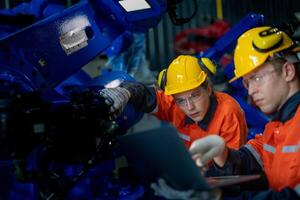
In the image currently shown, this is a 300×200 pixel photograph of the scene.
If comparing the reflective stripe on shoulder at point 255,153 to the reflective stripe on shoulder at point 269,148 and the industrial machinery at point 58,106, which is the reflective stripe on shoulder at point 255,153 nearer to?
the reflective stripe on shoulder at point 269,148

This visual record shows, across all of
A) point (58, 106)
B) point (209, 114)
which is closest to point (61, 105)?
point (58, 106)

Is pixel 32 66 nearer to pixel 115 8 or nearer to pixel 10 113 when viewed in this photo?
pixel 10 113

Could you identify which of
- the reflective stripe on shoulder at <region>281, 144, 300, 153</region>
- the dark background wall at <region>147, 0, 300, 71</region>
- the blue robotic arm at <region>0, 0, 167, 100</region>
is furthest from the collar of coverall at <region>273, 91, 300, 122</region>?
the dark background wall at <region>147, 0, 300, 71</region>

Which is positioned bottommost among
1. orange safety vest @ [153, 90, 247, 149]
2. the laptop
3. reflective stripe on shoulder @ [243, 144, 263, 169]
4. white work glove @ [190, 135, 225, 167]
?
orange safety vest @ [153, 90, 247, 149]

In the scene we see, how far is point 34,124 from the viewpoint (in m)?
1.87

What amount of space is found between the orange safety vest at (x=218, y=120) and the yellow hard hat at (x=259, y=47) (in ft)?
2.79

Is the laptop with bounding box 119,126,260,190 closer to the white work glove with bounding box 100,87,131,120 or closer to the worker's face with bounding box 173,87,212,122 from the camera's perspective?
the white work glove with bounding box 100,87,131,120

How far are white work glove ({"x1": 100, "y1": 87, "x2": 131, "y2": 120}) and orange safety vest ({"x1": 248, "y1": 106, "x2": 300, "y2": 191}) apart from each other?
0.84 meters

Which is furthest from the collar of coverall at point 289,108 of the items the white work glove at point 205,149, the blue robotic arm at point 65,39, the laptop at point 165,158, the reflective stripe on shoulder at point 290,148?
the blue robotic arm at point 65,39

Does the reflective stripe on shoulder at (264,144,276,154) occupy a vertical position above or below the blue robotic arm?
below

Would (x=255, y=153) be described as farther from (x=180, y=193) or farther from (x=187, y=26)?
(x=187, y=26)

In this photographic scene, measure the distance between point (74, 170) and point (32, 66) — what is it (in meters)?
0.64

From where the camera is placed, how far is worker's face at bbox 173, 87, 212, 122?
3.17 meters

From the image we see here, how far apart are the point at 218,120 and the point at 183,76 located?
0.40 meters
